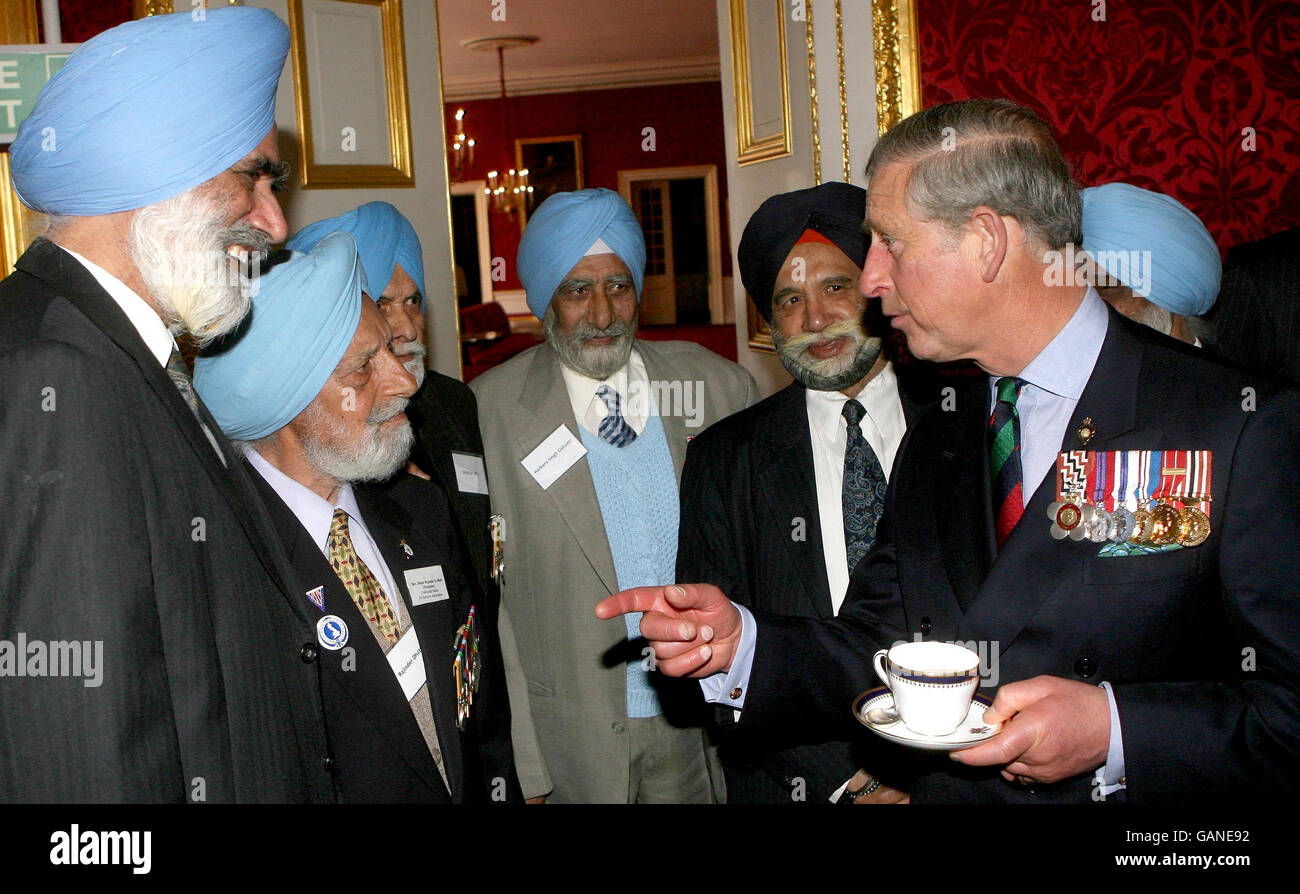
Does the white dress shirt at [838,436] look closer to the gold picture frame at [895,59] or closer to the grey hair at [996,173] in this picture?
the grey hair at [996,173]

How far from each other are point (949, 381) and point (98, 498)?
8.15ft

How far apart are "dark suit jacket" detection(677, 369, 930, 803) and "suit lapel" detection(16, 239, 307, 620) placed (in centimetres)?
121

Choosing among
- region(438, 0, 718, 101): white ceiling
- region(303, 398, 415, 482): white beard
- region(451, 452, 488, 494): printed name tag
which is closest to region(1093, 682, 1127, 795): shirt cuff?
region(303, 398, 415, 482): white beard

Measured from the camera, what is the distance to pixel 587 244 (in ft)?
10.7

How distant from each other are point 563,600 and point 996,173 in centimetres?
169

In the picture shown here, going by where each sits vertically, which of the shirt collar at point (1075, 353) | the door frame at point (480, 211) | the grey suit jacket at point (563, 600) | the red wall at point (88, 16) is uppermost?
the door frame at point (480, 211)

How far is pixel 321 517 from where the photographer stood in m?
2.06

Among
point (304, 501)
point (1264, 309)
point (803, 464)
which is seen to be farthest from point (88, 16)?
point (1264, 309)

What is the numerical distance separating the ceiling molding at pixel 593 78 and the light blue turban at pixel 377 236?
12429 millimetres

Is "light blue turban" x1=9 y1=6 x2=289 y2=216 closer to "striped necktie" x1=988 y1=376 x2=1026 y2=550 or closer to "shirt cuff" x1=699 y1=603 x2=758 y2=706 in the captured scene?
"shirt cuff" x1=699 y1=603 x2=758 y2=706

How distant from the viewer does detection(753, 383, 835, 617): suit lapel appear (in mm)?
2422

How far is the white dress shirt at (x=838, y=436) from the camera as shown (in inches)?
98.0

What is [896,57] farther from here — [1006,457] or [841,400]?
[1006,457]

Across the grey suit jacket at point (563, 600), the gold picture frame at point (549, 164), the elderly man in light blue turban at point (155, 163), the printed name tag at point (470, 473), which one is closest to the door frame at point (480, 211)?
the gold picture frame at point (549, 164)
